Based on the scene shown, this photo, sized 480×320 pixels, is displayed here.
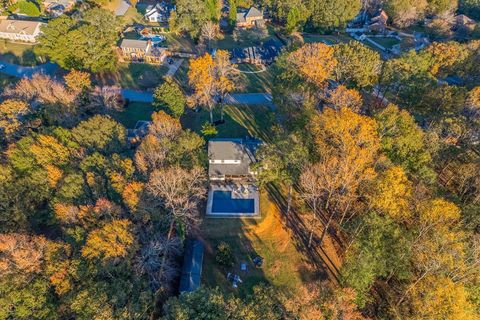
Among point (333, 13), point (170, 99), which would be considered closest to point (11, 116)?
point (170, 99)

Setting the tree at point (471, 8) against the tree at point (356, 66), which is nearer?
the tree at point (356, 66)

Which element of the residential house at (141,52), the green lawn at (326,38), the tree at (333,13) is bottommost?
the residential house at (141,52)

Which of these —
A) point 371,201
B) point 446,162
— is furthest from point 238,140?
point 446,162

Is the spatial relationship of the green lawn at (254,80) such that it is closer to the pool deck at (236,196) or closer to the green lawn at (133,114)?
the green lawn at (133,114)

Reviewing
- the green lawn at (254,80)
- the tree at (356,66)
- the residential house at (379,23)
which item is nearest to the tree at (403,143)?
the tree at (356,66)

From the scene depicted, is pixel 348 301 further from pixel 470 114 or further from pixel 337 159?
pixel 470 114

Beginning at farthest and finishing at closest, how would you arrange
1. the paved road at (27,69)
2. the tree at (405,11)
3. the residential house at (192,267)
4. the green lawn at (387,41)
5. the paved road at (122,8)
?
the paved road at (122,8) → the tree at (405,11) → the green lawn at (387,41) → the paved road at (27,69) → the residential house at (192,267)

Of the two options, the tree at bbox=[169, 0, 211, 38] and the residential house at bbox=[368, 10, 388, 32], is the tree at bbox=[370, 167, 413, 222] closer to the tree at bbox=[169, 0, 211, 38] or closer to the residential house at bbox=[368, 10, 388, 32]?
the tree at bbox=[169, 0, 211, 38]
